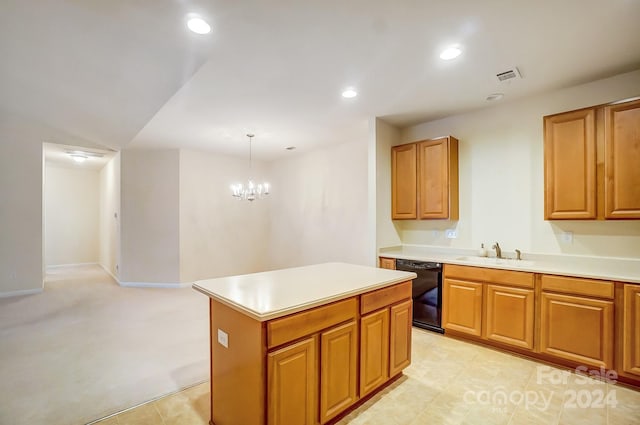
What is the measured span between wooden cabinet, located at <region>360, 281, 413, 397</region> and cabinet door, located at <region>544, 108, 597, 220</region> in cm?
184

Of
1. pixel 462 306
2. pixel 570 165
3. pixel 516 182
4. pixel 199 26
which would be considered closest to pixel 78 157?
pixel 199 26

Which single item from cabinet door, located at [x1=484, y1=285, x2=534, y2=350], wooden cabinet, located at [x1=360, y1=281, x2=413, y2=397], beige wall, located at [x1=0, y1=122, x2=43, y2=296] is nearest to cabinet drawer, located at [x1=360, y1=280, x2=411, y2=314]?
wooden cabinet, located at [x1=360, y1=281, x2=413, y2=397]

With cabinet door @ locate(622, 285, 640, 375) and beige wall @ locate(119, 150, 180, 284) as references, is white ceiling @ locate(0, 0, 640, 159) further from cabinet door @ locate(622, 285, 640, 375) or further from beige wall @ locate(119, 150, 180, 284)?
cabinet door @ locate(622, 285, 640, 375)

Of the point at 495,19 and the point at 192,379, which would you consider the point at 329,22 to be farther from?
the point at 192,379

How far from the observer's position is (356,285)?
2.02m

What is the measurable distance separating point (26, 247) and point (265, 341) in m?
6.05

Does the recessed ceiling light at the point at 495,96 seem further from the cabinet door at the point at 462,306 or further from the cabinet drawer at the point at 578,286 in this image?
the cabinet door at the point at 462,306

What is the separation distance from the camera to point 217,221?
6.25 metres

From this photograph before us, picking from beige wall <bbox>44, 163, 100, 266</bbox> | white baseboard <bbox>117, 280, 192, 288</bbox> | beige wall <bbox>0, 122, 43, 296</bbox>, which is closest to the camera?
beige wall <bbox>0, 122, 43, 296</bbox>

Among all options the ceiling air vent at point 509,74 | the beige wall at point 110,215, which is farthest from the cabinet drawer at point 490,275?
the beige wall at point 110,215

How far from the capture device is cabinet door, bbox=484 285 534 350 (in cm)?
276

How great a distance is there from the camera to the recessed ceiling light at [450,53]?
91.4 inches

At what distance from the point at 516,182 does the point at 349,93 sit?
7.32ft

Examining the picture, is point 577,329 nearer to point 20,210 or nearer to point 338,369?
point 338,369
